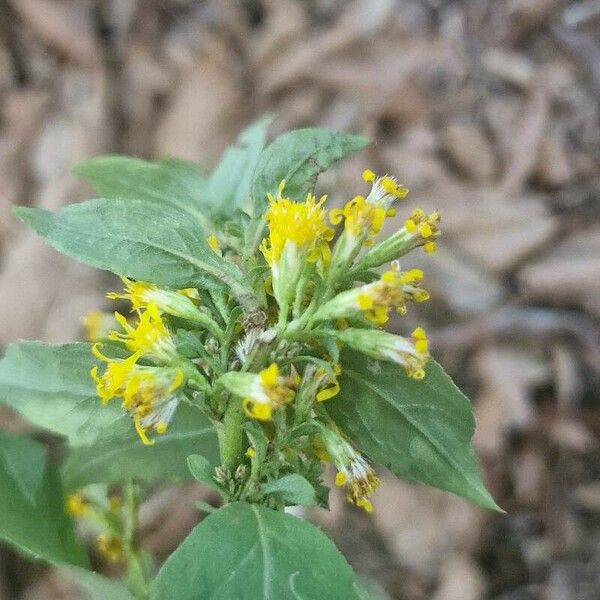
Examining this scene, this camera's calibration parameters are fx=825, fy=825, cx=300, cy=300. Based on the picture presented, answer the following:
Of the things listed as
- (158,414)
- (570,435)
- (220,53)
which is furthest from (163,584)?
(220,53)

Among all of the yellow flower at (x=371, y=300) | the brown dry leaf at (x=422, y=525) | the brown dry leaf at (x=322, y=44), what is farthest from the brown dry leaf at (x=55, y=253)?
the yellow flower at (x=371, y=300)

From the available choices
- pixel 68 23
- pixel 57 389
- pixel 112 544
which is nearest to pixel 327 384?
pixel 57 389

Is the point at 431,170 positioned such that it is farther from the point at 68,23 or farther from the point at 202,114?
the point at 68,23

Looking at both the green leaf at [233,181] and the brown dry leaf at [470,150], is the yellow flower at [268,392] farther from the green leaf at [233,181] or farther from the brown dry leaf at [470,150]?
the brown dry leaf at [470,150]

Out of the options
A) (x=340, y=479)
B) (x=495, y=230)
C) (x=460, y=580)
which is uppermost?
(x=340, y=479)

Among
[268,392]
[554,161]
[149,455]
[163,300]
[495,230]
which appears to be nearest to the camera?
[268,392]

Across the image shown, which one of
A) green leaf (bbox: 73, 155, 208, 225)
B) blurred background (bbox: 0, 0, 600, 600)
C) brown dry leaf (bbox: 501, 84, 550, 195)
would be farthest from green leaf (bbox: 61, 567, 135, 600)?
brown dry leaf (bbox: 501, 84, 550, 195)

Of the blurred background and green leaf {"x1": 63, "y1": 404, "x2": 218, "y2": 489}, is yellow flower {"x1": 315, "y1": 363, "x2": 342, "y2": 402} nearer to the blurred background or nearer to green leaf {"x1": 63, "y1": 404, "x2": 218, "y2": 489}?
green leaf {"x1": 63, "y1": 404, "x2": 218, "y2": 489}
